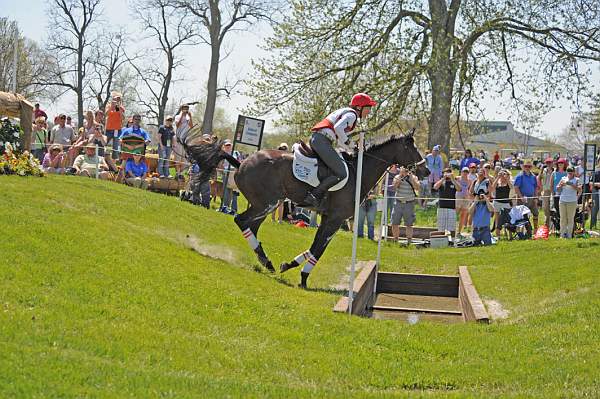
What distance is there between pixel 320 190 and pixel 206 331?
514cm

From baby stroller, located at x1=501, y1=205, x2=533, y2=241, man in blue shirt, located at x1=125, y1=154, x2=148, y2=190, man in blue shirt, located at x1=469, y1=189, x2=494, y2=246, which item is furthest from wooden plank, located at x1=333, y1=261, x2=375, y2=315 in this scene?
baby stroller, located at x1=501, y1=205, x2=533, y2=241

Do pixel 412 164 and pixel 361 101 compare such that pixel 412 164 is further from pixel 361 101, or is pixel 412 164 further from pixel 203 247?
pixel 203 247

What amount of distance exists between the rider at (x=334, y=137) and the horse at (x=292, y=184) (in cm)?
39

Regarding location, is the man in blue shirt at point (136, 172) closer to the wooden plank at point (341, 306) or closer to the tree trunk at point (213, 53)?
the wooden plank at point (341, 306)

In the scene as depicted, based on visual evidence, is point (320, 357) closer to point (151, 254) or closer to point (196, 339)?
point (196, 339)

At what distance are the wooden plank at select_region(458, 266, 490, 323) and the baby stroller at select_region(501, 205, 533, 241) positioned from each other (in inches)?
250

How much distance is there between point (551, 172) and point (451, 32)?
10.0 metres

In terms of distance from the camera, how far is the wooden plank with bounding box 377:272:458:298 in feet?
57.4

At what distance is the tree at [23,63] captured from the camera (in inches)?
1903

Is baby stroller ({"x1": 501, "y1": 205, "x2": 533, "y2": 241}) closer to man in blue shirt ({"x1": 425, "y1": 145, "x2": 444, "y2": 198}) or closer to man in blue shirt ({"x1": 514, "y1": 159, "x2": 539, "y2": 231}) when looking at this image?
man in blue shirt ({"x1": 514, "y1": 159, "x2": 539, "y2": 231})

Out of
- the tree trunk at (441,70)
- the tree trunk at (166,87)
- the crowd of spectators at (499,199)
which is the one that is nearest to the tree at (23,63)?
the tree trunk at (166,87)

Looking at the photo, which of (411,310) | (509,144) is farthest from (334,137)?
(509,144)

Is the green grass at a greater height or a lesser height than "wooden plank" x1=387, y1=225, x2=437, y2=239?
lesser

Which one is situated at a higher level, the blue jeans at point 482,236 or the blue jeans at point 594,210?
the blue jeans at point 594,210
